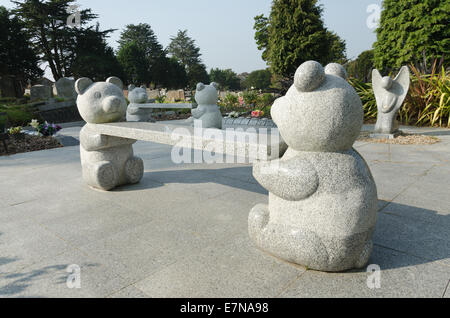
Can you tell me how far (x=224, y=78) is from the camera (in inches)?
2805

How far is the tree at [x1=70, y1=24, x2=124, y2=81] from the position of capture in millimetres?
27875

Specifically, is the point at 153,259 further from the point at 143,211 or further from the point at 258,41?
the point at 258,41

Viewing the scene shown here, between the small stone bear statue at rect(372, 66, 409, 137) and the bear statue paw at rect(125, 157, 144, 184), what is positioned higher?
the small stone bear statue at rect(372, 66, 409, 137)

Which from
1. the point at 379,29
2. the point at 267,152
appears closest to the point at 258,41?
the point at 379,29

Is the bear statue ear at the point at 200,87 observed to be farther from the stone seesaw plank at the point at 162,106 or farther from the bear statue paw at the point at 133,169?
the stone seesaw plank at the point at 162,106

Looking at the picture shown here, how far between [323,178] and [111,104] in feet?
10.5

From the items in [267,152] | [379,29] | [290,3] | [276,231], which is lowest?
[276,231]

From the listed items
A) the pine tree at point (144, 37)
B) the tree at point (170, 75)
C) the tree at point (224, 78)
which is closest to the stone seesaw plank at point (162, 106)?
the tree at point (170, 75)

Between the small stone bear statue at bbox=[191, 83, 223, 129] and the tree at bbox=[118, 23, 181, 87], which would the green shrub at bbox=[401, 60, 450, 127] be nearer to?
the small stone bear statue at bbox=[191, 83, 223, 129]

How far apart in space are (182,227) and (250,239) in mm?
775

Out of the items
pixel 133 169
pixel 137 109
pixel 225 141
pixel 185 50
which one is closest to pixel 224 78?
pixel 185 50

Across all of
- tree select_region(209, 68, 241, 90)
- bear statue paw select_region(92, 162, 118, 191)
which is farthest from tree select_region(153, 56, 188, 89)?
bear statue paw select_region(92, 162, 118, 191)

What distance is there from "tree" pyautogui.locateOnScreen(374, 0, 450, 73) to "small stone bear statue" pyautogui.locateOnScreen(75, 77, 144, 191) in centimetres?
1399

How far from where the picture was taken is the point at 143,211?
3572mm
